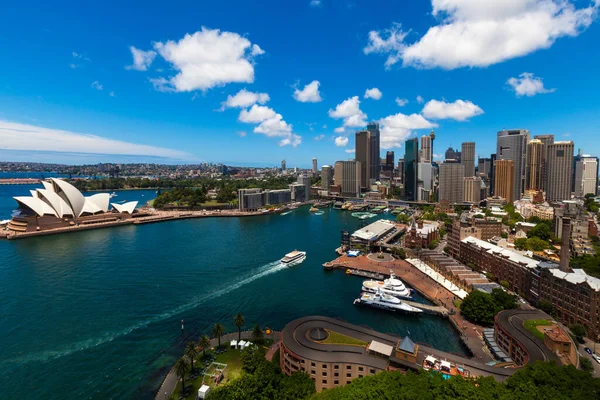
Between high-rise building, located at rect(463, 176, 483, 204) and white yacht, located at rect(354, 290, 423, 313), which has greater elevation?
high-rise building, located at rect(463, 176, 483, 204)

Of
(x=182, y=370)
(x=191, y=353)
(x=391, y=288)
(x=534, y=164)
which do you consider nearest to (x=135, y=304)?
(x=191, y=353)

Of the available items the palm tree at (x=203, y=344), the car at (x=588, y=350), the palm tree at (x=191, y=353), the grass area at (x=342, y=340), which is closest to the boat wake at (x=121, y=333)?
the palm tree at (x=203, y=344)

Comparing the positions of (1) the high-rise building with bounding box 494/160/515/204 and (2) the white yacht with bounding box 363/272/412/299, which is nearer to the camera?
(2) the white yacht with bounding box 363/272/412/299

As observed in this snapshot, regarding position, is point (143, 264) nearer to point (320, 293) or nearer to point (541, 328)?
point (320, 293)

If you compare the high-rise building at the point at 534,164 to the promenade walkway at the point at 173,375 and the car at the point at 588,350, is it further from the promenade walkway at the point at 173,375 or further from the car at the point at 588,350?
the promenade walkway at the point at 173,375

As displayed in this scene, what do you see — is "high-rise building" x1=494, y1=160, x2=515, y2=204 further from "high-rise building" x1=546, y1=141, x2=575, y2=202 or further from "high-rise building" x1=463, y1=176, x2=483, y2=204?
"high-rise building" x1=546, y1=141, x2=575, y2=202

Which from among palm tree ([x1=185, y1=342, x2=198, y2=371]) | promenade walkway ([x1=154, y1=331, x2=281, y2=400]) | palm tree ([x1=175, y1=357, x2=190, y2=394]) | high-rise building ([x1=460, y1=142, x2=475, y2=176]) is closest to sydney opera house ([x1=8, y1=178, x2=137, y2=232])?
promenade walkway ([x1=154, y1=331, x2=281, y2=400])
